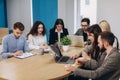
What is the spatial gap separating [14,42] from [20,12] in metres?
2.89

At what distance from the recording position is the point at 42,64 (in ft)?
9.78

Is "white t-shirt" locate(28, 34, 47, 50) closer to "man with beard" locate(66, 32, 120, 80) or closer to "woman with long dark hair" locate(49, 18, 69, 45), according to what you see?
"woman with long dark hair" locate(49, 18, 69, 45)

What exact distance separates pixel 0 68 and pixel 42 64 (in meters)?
0.55

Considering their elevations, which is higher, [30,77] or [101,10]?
[101,10]

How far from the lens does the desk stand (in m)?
2.52

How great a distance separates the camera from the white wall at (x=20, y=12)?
6352 millimetres

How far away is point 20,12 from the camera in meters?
6.47

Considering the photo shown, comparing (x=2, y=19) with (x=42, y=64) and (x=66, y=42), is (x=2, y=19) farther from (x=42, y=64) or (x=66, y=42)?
(x=42, y=64)

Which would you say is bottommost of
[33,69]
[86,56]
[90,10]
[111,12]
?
[33,69]

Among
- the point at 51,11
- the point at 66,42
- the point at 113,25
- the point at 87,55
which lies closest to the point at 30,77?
the point at 87,55

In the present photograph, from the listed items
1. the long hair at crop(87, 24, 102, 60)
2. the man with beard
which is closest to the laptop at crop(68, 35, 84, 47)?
→ the long hair at crop(87, 24, 102, 60)

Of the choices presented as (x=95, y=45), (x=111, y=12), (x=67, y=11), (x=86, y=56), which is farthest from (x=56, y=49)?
(x=67, y=11)

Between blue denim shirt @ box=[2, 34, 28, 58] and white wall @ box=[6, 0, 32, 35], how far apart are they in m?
2.63

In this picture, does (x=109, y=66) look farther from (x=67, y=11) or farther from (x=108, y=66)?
(x=67, y=11)
